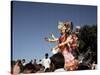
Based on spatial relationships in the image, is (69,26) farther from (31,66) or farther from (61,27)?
(31,66)

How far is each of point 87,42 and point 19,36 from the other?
2.10 feet

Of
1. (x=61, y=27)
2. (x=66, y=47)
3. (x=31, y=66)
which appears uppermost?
(x=61, y=27)

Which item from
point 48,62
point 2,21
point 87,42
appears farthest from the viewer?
point 87,42

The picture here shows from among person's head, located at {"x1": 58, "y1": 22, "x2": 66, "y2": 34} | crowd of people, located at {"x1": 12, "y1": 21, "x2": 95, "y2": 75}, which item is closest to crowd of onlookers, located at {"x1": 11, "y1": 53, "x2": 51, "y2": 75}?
crowd of people, located at {"x1": 12, "y1": 21, "x2": 95, "y2": 75}

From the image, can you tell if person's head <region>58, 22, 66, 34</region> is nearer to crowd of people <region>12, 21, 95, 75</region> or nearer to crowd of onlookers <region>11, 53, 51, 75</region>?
crowd of people <region>12, 21, 95, 75</region>

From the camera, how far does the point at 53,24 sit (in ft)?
6.39

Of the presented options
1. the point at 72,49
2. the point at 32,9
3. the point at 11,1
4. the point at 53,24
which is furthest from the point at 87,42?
the point at 11,1

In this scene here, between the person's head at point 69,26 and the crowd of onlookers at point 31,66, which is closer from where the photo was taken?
the crowd of onlookers at point 31,66

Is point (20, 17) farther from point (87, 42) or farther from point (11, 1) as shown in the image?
point (87, 42)

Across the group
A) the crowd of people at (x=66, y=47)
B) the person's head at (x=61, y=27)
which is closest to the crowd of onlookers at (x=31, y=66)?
the crowd of people at (x=66, y=47)

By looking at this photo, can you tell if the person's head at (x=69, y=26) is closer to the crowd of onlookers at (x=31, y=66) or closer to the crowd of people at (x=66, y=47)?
the crowd of people at (x=66, y=47)

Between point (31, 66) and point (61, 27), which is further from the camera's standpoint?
point (61, 27)

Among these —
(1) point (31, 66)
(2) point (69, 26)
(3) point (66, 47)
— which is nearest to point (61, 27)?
(2) point (69, 26)

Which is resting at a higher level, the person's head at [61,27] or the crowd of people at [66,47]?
the person's head at [61,27]
